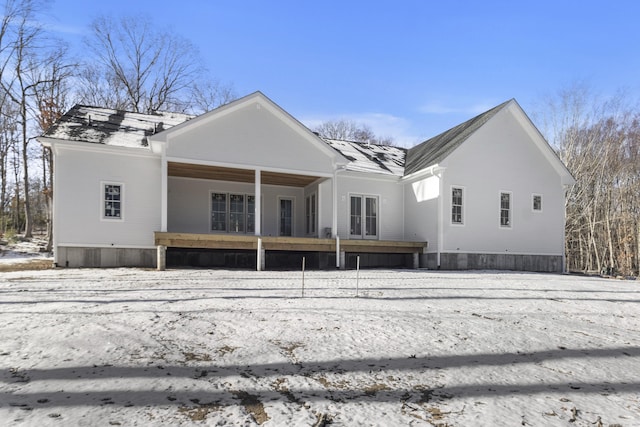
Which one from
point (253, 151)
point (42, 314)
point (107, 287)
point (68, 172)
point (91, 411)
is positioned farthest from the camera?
point (253, 151)

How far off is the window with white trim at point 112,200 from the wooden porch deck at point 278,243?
1949 millimetres

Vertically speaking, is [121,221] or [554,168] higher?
[554,168]

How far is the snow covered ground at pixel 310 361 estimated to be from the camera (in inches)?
110

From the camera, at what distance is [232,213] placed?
15812mm

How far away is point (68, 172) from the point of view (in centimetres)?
1241

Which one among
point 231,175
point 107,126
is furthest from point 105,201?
point 231,175

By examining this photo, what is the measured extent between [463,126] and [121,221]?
43.7 feet

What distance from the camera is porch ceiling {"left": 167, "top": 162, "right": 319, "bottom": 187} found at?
13.8 m

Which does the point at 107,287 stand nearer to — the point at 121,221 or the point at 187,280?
the point at 187,280

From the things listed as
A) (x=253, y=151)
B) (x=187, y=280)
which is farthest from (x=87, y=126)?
(x=187, y=280)

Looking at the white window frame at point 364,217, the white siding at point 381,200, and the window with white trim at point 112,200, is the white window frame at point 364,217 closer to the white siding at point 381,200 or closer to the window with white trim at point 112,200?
the white siding at point 381,200

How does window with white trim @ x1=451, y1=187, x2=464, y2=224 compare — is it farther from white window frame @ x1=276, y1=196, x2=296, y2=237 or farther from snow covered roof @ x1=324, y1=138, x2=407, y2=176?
white window frame @ x1=276, y1=196, x2=296, y2=237

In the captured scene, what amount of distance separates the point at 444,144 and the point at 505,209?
3.41 meters

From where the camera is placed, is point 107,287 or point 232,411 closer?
point 232,411
